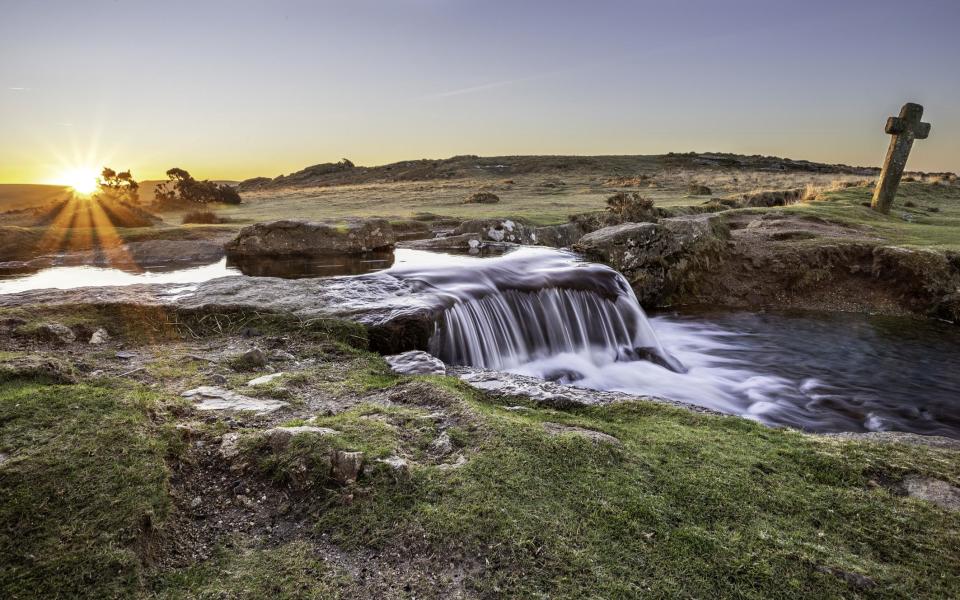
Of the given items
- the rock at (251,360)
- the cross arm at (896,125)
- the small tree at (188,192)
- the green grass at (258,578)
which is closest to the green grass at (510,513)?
the green grass at (258,578)

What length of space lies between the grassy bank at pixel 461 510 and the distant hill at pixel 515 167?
59810mm

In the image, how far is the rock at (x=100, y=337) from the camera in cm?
551

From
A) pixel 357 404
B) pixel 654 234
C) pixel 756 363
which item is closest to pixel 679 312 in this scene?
pixel 654 234

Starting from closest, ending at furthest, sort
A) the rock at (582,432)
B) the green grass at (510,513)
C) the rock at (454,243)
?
the green grass at (510,513), the rock at (582,432), the rock at (454,243)

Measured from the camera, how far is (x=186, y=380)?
4.48m

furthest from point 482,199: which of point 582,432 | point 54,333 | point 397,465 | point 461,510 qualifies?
point 461,510

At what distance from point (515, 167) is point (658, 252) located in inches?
2344

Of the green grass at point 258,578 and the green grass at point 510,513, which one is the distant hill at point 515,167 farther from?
the green grass at point 258,578

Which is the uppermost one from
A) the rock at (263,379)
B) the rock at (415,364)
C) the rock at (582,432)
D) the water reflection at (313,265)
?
the rock at (263,379)

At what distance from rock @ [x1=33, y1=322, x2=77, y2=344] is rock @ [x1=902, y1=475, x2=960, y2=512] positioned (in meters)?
7.50

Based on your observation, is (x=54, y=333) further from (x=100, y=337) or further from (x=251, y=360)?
(x=251, y=360)

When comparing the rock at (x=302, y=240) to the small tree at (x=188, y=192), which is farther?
the small tree at (x=188, y=192)

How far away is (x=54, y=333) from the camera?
213 inches

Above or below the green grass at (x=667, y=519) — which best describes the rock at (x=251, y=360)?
above
